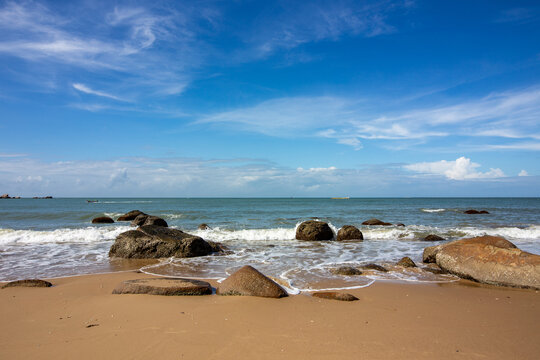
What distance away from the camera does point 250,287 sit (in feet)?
18.6

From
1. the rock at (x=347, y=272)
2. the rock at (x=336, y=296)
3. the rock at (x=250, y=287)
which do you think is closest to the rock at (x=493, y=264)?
the rock at (x=347, y=272)

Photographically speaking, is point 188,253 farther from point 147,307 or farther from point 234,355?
point 234,355

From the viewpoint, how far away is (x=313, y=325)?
13.9ft

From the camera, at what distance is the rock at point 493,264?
657cm

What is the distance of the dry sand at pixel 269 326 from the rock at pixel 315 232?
29.4 ft

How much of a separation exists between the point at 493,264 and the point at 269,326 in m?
5.71

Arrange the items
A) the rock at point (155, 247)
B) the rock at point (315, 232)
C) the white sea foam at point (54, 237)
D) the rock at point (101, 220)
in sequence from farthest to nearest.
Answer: the rock at point (101, 220) < the rock at point (315, 232) < the white sea foam at point (54, 237) < the rock at point (155, 247)

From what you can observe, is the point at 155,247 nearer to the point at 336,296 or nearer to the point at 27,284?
the point at 27,284

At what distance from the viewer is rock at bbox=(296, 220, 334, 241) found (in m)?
15.2

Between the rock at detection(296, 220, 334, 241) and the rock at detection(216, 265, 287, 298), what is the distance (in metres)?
9.48

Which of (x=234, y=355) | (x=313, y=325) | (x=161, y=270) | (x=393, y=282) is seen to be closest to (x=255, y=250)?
(x=161, y=270)

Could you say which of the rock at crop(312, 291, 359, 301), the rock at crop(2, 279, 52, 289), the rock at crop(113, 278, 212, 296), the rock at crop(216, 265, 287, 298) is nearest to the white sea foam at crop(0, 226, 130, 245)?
the rock at crop(2, 279, 52, 289)

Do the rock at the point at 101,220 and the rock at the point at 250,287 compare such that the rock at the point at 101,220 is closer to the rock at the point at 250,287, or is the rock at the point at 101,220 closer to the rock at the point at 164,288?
the rock at the point at 164,288

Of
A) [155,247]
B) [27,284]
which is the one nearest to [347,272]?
[155,247]
